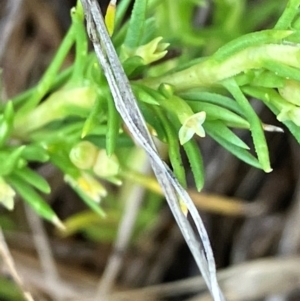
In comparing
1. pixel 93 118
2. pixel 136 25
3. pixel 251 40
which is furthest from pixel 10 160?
pixel 251 40

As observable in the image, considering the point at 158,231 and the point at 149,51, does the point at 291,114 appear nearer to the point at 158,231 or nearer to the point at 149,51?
the point at 149,51

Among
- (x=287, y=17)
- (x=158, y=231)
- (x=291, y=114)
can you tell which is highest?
(x=287, y=17)

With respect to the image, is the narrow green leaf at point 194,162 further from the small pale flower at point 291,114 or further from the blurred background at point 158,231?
the blurred background at point 158,231

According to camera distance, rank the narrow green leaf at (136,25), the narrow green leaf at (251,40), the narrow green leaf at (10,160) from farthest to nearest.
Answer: the narrow green leaf at (10,160) < the narrow green leaf at (136,25) < the narrow green leaf at (251,40)

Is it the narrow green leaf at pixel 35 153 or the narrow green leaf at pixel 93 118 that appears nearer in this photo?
the narrow green leaf at pixel 93 118

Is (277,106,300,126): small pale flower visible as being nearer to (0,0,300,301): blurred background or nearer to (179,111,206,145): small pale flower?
(179,111,206,145): small pale flower

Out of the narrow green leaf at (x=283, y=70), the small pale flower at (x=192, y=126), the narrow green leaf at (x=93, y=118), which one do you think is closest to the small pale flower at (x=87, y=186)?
the narrow green leaf at (x=93, y=118)

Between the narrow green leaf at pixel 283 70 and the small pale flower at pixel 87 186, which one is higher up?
the narrow green leaf at pixel 283 70
